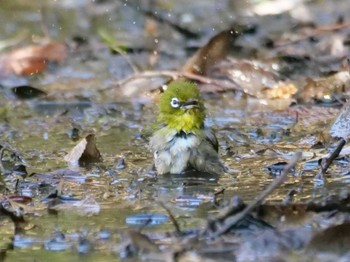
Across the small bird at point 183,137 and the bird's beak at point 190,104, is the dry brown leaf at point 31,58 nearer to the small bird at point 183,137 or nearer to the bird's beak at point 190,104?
the small bird at point 183,137

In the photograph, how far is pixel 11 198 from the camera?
5.08 metres

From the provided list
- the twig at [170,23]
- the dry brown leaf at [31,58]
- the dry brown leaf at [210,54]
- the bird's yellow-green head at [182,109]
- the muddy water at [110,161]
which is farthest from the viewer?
the twig at [170,23]

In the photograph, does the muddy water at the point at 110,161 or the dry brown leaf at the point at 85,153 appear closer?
the muddy water at the point at 110,161

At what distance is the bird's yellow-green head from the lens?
5879 millimetres

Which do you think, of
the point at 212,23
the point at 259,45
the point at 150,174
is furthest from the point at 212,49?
the point at 150,174

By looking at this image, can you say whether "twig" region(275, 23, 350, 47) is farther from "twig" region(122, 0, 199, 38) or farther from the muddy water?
"twig" region(122, 0, 199, 38)

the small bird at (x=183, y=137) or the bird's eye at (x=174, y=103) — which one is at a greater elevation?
the bird's eye at (x=174, y=103)

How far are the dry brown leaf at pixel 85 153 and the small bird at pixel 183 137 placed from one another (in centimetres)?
40

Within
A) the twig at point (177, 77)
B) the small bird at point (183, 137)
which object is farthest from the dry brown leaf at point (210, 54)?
the small bird at point (183, 137)

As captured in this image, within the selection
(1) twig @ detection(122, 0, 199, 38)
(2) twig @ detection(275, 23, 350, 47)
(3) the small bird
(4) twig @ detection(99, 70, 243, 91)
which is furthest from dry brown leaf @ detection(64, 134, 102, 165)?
(1) twig @ detection(122, 0, 199, 38)

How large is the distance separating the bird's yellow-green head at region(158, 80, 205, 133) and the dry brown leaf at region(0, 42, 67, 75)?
339 centimetres

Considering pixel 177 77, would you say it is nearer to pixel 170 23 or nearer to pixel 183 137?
pixel 170 23

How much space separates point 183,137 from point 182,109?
0.62 feet

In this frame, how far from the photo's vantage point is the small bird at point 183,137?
224 inches
